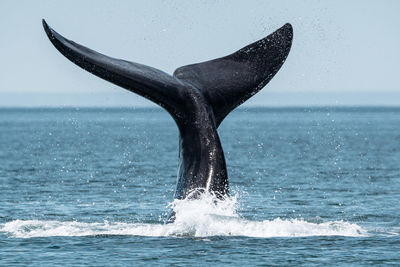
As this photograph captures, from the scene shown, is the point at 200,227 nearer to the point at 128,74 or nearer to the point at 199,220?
the point at 199,220

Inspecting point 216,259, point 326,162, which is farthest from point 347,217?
point 326,162

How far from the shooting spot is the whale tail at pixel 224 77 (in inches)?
557

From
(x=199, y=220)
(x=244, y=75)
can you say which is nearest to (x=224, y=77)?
(x=244, y=75)

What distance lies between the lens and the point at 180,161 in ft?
48.3

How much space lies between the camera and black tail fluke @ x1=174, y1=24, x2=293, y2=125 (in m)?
14.8

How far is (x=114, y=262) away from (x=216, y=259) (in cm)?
140

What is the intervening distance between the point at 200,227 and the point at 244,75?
Result: 241 cm

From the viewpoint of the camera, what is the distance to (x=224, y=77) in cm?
1494

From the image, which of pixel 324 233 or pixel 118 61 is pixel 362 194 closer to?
pixel 324 233

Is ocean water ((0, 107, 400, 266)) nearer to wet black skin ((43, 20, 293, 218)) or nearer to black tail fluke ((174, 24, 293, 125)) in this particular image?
wet black skin ((43, 20, 293, 218))

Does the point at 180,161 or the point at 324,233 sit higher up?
the point at 180,161

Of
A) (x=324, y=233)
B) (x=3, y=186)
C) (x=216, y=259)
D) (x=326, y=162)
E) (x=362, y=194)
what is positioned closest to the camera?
(x=216, y=259)

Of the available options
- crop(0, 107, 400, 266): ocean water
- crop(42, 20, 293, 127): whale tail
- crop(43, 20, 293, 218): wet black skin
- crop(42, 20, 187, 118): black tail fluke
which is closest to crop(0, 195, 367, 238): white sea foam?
crop(0, 107, 400, 266): ocean water

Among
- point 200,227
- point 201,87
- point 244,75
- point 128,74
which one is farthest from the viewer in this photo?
point 200,227
